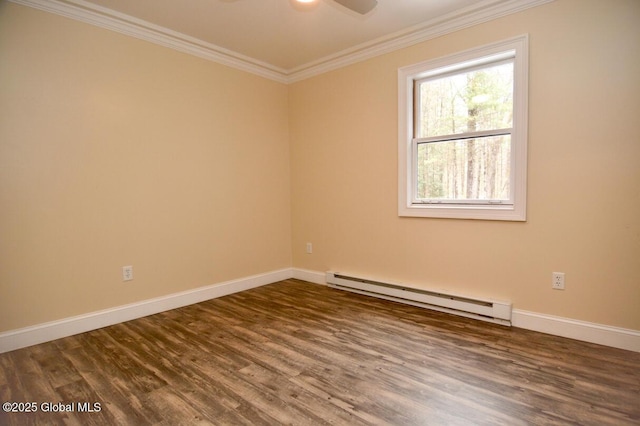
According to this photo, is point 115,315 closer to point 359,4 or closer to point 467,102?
point 359,4

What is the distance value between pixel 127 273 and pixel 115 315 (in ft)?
1.18

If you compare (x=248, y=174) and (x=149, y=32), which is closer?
(x=149, y=32)

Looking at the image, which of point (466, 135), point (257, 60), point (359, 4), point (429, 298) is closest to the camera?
point (359, 4)

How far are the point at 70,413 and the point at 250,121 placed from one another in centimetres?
307

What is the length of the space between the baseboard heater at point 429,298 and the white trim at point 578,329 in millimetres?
123

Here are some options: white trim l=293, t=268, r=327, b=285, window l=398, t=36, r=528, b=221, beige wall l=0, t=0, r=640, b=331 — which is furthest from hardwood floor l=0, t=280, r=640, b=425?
white trim l=293, t=268, r=327, b=285

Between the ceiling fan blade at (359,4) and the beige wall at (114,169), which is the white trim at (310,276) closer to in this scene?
the beige wall at (114,169)

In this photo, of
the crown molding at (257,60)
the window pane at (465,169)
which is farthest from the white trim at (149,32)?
the window pane at (465,169)

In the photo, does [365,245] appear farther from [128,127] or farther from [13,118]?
[13,118]

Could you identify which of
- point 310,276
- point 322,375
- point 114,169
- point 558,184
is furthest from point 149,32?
point 558,184

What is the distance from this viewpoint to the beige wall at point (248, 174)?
230cm

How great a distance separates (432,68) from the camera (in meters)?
3.01

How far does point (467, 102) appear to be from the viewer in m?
2.98

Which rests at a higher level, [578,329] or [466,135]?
[466,135]
